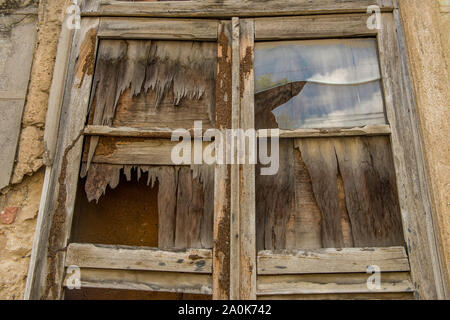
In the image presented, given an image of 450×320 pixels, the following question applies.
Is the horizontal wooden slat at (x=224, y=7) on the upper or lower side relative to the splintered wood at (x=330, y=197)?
upper

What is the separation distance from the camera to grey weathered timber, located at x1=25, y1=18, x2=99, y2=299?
5.15 feet

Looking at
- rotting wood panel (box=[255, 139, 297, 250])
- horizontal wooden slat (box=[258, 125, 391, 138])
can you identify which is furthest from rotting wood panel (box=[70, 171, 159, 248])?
horizontal wooden slat (box=[258, 125, 391, 138])

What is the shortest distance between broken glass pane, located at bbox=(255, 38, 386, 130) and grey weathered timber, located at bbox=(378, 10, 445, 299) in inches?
2.4

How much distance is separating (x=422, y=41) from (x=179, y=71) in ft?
4.00

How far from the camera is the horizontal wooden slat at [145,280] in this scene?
1556 mm

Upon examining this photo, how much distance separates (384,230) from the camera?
5.24 feet

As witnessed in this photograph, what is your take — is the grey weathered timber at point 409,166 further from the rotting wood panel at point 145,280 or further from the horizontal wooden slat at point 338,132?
the rotting wood panel at point 145,280

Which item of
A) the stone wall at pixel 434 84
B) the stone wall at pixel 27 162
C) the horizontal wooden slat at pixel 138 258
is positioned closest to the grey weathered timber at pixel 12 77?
the stone wall at pixel 27 162

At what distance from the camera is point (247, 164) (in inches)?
65.6

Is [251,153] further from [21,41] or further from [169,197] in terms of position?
[21,41]

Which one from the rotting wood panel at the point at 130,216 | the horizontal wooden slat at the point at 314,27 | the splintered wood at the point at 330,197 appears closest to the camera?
the splintered wood at the point at 330,197

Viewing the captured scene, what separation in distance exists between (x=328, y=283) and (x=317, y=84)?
941mm

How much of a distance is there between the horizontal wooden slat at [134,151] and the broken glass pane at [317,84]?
0.41 meters

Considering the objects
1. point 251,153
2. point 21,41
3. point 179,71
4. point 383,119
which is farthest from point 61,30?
point 383,119
